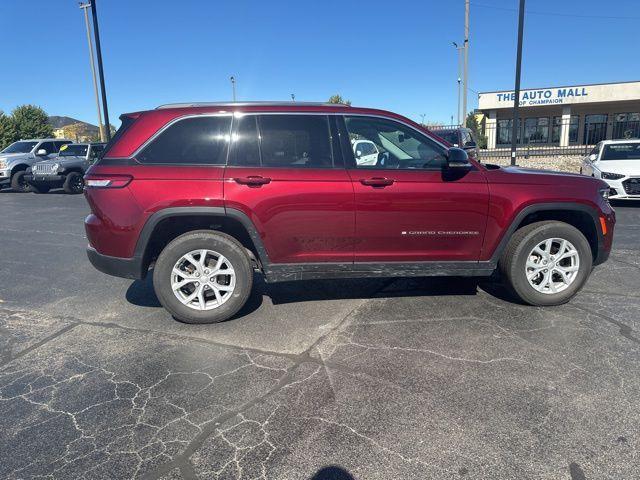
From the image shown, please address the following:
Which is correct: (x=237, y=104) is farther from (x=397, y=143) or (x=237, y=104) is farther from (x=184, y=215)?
(x=397, y=143)

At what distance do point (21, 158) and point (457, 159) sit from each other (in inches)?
712

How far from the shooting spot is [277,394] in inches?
117

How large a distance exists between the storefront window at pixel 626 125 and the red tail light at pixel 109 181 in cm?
3439

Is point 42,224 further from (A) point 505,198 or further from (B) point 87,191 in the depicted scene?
(A) point 505,198

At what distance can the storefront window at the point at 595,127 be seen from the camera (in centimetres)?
3578

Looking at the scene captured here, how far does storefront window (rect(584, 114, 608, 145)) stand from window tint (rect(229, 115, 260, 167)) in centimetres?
3842

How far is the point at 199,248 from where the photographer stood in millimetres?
4043

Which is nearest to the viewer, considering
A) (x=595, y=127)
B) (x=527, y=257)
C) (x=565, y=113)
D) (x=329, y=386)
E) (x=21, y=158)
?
(x=329, y=386)

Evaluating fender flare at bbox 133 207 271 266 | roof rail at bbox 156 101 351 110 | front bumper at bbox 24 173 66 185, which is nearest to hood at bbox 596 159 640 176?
roof rail at bbox 156 101 351 110

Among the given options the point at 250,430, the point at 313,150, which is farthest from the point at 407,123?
the point at 250,430

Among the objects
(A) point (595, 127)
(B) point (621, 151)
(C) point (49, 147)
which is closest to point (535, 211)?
(B) point (621, 151)

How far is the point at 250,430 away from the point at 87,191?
8.63ft

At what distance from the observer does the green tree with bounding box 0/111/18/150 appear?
36969mm

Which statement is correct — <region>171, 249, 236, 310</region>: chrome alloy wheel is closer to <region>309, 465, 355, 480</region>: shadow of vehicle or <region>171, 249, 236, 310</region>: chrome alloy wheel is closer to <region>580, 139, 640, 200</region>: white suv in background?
<region>309, 465, 355, 480</region>: shadow of vehicle
